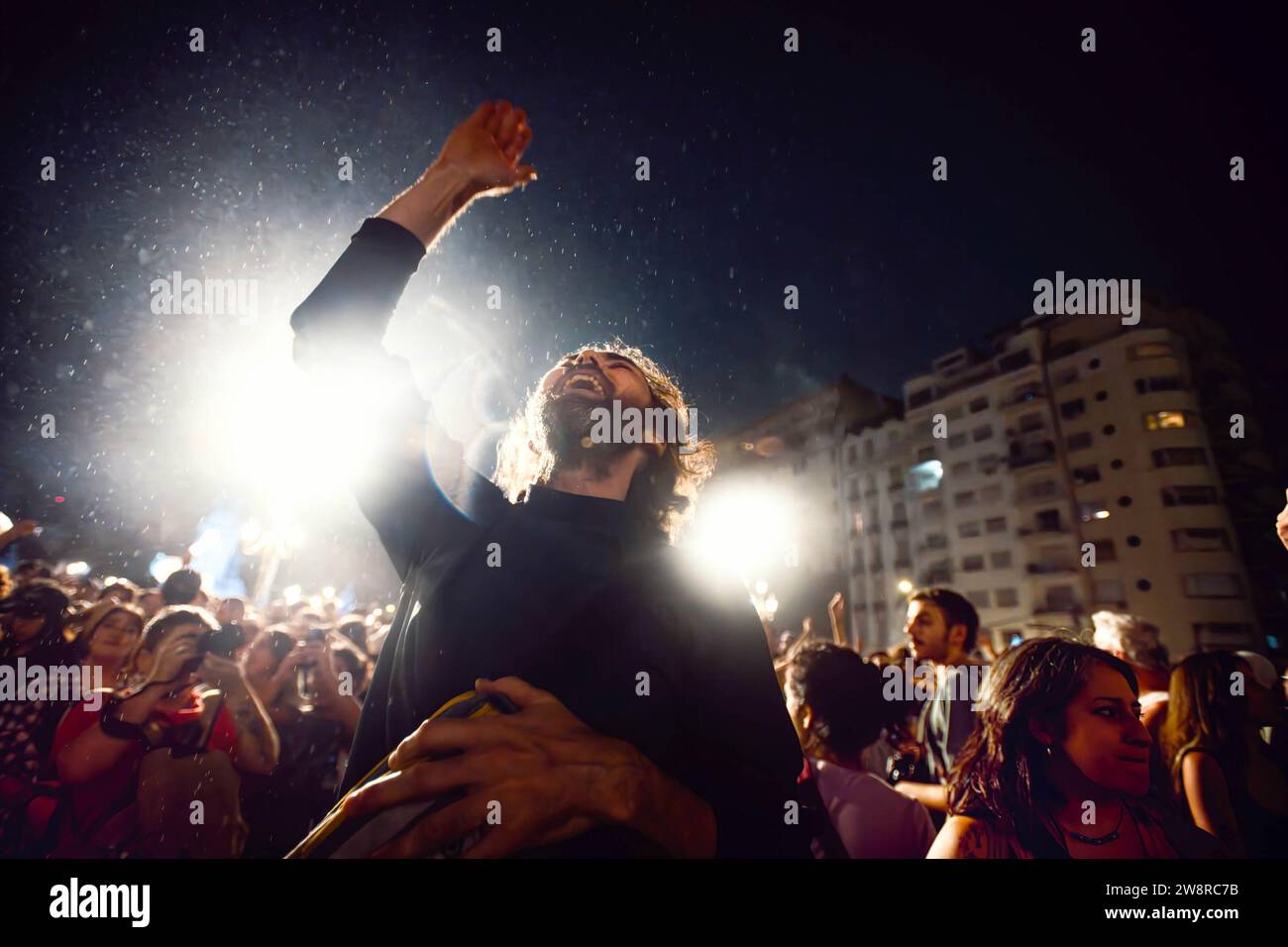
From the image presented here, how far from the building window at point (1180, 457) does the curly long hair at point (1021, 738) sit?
50.3 metres

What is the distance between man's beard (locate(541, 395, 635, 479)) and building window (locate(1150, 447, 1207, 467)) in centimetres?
5257

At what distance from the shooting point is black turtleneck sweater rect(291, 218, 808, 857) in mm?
1347

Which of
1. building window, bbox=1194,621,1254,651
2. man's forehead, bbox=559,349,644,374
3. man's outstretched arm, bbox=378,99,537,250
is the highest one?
man's outstretched arm, bbox=378,99,537,250

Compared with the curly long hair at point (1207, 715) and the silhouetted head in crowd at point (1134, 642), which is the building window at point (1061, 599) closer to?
the silhouetted head in crowd at point (1134, 642)

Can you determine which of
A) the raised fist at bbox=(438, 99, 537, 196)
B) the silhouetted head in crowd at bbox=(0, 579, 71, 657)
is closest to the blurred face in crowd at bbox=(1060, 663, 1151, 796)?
the raised fist at bbox=(438, 99, 537, 196)

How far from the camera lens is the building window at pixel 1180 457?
39.2 m

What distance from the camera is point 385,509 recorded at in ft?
5.52

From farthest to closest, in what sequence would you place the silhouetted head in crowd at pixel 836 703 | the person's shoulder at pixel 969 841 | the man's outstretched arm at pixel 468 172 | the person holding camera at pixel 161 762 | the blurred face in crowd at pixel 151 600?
the blurred face in crowd at pixel 151 600
the silhouetted head in crowd at pixel 836 703
the person holding camera at pixel 161 762
the person's shoulder at pixel 969 841
the man's outstretched arm at pixel 468 172

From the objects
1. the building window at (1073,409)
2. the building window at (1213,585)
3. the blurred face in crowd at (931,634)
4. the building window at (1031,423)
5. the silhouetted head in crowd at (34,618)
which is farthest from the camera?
the building window at (1031,423)

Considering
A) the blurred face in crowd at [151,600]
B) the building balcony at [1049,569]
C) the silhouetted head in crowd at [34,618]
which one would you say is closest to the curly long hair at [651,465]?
the silhouetted head in crowd at [34,618]

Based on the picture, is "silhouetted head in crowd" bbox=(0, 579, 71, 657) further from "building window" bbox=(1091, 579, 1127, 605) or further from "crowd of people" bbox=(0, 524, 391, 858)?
"building window" bbox=(1091, 579, 1127, 605)

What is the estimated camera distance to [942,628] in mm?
5621

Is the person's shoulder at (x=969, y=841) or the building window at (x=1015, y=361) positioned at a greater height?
the building window at (x=1015, y=361)
